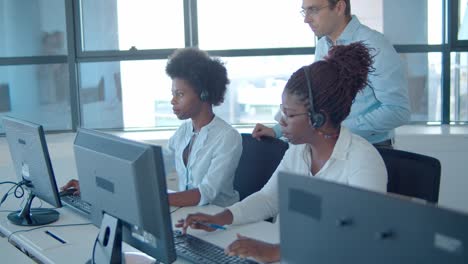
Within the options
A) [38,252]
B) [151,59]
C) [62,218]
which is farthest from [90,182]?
[151,59]

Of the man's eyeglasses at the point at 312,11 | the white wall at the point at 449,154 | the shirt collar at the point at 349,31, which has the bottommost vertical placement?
the white wall at the point at 449,154

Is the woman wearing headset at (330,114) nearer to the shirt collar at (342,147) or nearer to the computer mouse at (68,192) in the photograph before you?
the shirt collar at (342,147)

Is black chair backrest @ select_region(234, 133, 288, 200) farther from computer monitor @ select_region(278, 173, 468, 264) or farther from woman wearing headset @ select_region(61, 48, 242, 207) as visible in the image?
computer monitor @ select_region(278, 173, 468, 264)

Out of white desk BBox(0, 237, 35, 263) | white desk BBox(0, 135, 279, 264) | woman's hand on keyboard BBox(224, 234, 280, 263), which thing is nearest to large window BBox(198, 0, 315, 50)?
white desk BBox(0, 135, 279, 264)

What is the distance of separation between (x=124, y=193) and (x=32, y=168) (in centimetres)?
75

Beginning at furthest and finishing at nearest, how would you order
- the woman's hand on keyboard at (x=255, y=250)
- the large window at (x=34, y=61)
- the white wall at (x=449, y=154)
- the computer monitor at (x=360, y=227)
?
the large window at (x=34, y=61), the white wall at (x=449, y=154), the woman's hand on keyboard at (x=255, y=250), the computer monitor at (x=360, y=227)

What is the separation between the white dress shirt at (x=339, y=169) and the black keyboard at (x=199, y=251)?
0.62ft

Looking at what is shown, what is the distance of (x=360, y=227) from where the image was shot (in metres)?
0.92

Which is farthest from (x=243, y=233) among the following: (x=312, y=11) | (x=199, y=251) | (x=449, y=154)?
(x=449, y=154)

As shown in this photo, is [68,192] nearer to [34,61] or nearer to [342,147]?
[342,147]

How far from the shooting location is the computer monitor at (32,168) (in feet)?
6.41

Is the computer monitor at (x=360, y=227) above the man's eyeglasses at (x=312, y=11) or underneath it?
underneath

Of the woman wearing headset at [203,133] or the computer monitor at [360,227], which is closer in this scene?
the computer monitor at [360,227]

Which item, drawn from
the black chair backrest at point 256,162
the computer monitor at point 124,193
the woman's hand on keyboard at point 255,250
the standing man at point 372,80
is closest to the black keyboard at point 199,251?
the woman's hand on keyboard at point 255,250
